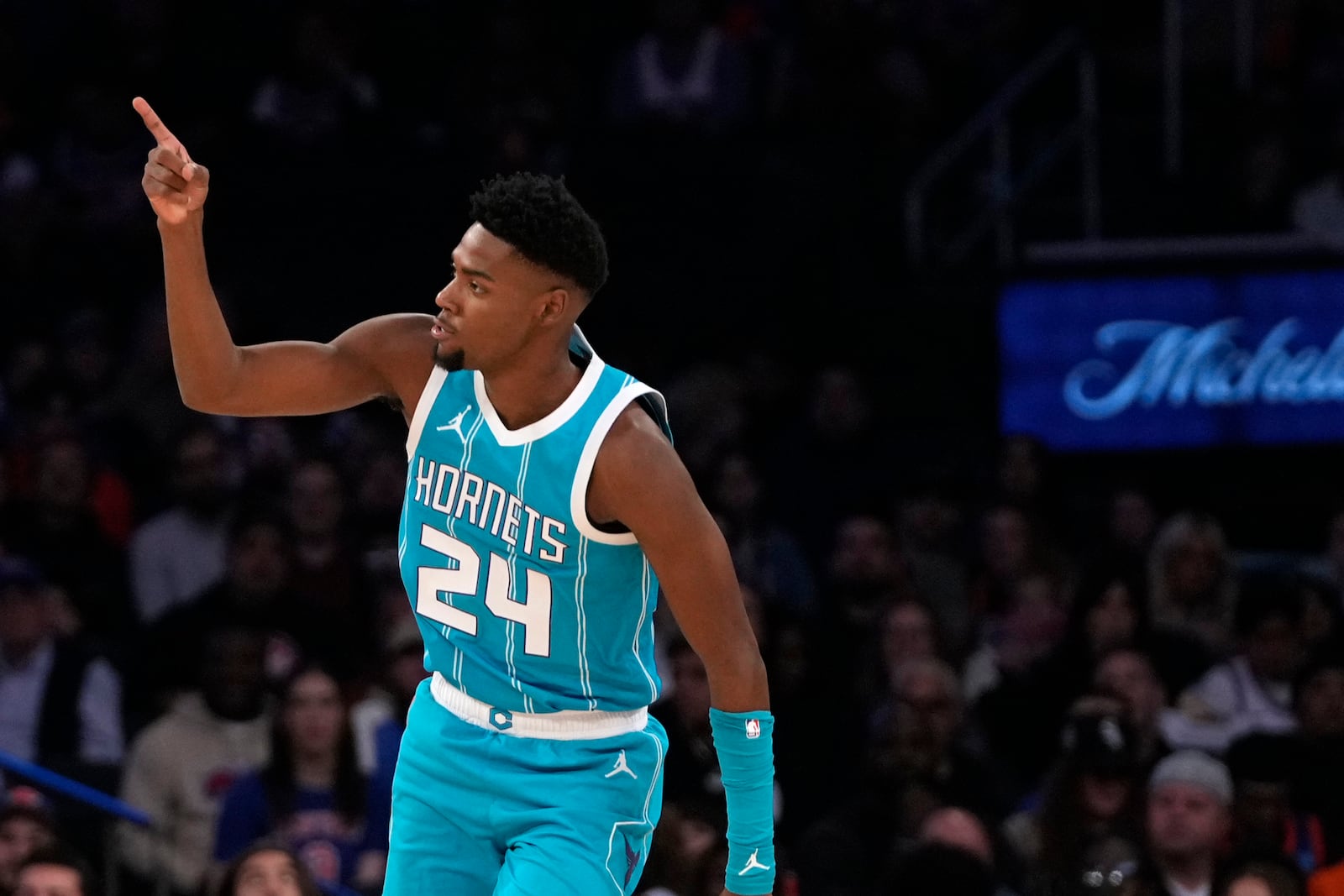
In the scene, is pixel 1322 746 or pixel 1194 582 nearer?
pixel 1322 746

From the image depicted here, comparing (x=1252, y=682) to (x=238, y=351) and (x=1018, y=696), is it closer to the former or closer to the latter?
(x=1018, y=696)

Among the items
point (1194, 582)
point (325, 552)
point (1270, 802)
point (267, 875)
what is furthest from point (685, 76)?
point (267, 875)

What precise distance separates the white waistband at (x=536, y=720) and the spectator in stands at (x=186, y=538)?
4.48 metres

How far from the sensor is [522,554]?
3559mm

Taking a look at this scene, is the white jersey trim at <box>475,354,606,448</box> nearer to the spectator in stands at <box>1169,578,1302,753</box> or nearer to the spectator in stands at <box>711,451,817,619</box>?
the spectator in stands at <box>1169,578,1302,753</box>

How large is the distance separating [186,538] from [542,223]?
16.0 feet

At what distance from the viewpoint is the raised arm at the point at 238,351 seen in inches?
135

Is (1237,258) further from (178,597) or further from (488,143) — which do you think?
(178,597)

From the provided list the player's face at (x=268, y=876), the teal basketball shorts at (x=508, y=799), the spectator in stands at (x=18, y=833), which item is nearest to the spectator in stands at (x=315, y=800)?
the spectator in stands at (x=18, y=833)

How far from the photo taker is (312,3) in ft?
36.0

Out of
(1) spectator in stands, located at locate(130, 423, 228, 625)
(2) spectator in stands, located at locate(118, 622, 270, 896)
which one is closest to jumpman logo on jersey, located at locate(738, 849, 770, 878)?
(2) spectator in stands, located at locate(118, 622, 270, 896)

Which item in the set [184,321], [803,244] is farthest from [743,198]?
[184,321]

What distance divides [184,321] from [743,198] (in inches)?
264

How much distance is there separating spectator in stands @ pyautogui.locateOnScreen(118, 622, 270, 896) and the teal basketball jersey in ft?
9.76
